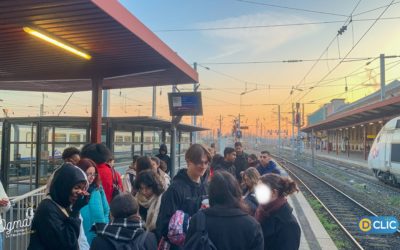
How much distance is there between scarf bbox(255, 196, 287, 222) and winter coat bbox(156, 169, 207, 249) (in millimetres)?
518

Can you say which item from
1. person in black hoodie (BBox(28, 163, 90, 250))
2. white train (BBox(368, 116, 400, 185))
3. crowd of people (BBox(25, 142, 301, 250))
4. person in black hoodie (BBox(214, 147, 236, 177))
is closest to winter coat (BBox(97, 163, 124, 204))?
crowd of people (BBox(25, 142, 301, 250))

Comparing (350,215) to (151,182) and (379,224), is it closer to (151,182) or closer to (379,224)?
(379,224)

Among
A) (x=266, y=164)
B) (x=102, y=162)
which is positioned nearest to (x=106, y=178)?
(x=102, y=162)

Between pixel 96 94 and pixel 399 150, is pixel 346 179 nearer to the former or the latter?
pixel 399 150

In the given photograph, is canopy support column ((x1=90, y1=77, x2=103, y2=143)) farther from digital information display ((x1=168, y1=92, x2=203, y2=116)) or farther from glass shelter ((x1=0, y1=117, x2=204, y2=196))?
digital information display ((x1=168, y1=92, x2=203, y2=116))

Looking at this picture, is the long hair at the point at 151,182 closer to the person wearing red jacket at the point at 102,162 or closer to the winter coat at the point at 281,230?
the person wearing red jacket at the point at 102,162

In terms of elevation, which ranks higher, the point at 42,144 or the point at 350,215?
the point at 42,144

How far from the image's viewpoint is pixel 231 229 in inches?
100.0

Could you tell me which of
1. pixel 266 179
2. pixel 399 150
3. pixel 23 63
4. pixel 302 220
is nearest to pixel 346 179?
pixel 399 150

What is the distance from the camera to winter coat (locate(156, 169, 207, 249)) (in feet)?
9.92

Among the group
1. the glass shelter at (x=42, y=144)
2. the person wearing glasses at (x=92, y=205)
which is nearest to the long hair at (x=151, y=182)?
the person wearing glasses at (x=92, y=205)

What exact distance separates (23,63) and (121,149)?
4.05m

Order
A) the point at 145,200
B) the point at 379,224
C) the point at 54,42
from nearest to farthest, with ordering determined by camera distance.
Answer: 1. the point at 145,200
2. the point at 54,42
3. the point at 379,224

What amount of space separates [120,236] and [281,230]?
4.62 ft
